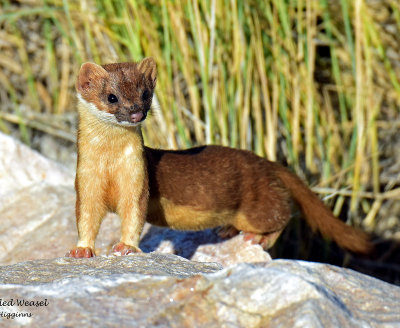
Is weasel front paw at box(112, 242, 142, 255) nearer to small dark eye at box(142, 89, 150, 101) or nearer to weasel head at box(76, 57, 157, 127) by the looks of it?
weasel head at box(76, 57, 157, 127)

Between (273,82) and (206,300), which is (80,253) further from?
(273,82)

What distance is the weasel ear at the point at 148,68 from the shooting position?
319cm

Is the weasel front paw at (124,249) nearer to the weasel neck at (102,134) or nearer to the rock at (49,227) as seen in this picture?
the weasel neck at (102,134)

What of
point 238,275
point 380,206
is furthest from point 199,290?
point 380,206

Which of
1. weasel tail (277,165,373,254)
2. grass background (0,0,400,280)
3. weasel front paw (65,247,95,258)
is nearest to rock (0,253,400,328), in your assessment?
weasel front paw (65,247,95,258)

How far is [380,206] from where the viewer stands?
5121 mm

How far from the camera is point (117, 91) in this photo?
9.95 feet

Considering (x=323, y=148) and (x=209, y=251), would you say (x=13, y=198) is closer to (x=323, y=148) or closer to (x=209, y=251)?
(x=209, y=251)

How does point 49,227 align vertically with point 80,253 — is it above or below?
below

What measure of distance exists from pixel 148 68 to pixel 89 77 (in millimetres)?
292

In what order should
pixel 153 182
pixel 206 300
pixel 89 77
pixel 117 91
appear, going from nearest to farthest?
1. pixel 206 300
2. pixel 117 91
3. pixel 89 77
4. pixel 153 182

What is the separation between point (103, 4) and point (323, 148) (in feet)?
6.47

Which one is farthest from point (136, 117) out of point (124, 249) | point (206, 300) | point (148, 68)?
point (206, 300)

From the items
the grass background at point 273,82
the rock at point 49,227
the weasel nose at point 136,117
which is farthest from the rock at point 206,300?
the grass background at point 273,82
